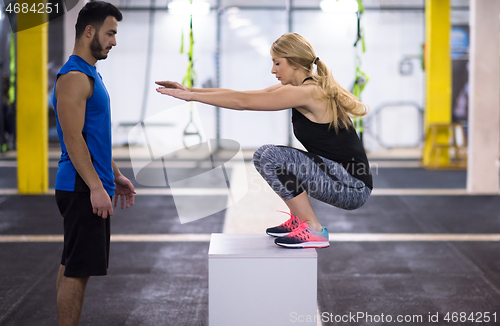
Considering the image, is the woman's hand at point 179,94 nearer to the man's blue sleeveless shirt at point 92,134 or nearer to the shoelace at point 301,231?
the man's blue sleeveless shirt at point 92,134

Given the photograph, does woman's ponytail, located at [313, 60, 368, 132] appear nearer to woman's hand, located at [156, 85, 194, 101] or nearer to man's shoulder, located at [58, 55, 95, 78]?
woman's hand, located at [156, 85, 194, 101]

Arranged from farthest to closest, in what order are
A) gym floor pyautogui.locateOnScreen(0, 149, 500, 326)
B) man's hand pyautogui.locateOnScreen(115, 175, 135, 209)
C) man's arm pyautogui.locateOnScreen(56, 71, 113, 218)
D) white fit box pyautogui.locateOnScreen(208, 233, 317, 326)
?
gym floor pyautogui.locateOnScreen(0, 149, 500, 326) → man's hand pyautogui.locateOnScreen(115, 175, 135, 209) → white fit box pyautogui.locateOnScreen(208, 233, 317, 326) → man's arm pyautogui.locateOnScreen(56, 71, 113, 218)

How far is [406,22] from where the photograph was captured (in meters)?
9.51

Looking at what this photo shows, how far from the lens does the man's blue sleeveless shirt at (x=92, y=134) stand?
179 cm

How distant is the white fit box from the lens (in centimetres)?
185

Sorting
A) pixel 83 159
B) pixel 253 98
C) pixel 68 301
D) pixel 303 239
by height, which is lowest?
pixel 68 301

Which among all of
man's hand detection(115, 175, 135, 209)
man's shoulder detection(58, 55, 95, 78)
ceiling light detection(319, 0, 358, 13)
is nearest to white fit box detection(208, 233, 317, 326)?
man's hand detection(115, 175, 135, 209)

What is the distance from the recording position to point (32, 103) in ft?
18.4

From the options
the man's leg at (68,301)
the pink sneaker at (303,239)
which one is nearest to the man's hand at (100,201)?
the man's leg at (68,301)

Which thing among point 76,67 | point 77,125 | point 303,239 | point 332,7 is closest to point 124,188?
point 77,125

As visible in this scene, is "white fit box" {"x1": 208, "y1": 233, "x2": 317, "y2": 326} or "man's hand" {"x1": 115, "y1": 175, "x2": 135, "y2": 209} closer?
"white fit box" {"x1": 208, "y1": 233, "x2": 317, "y2": 326}

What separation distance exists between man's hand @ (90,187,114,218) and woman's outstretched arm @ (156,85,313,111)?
45 cm

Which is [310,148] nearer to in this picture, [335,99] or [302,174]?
[302,174]

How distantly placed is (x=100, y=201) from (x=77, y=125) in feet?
0.95
